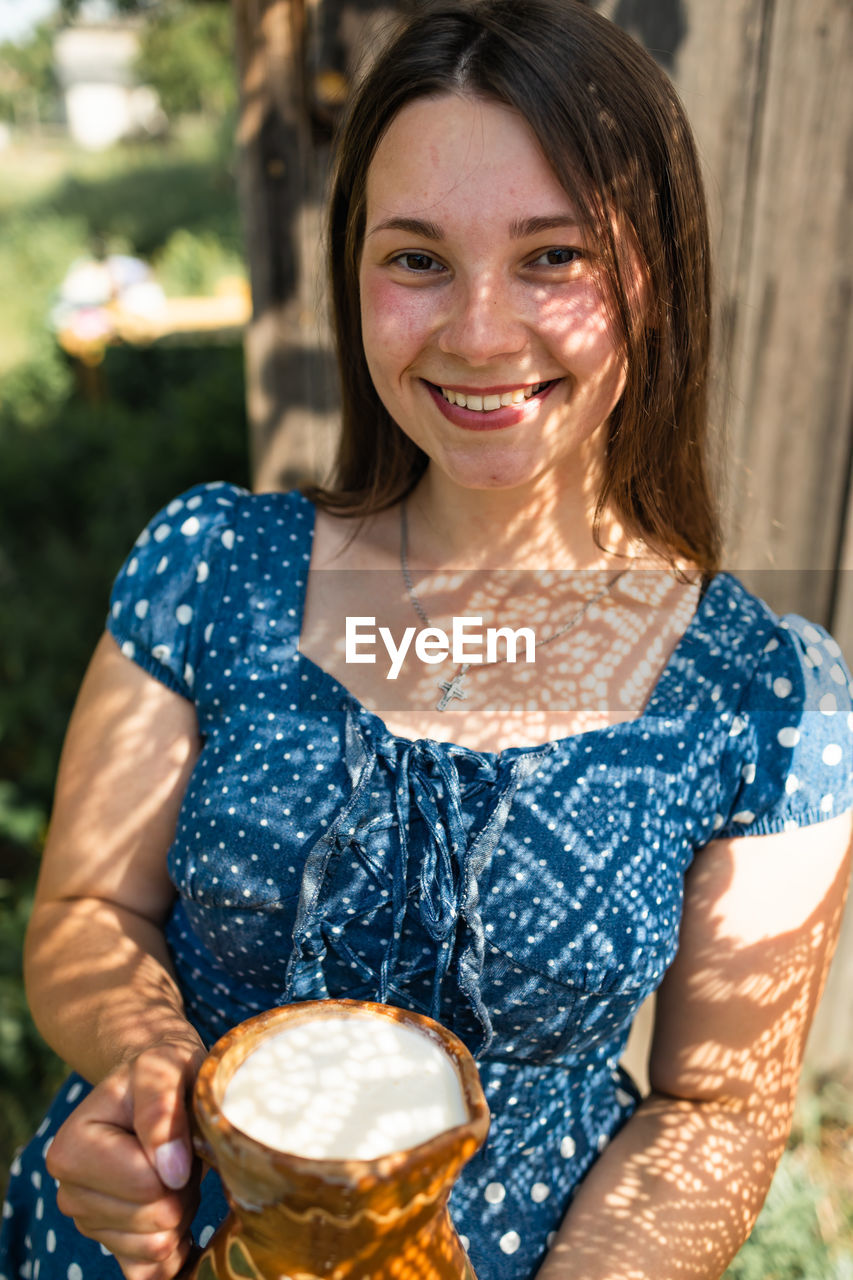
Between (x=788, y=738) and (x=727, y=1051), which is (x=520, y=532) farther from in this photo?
(x=727, y=1051)

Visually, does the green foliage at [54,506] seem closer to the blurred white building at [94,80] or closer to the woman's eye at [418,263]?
the woman's eye at [418,263]

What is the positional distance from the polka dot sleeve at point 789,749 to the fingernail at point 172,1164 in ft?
2.85

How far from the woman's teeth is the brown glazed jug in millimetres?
812

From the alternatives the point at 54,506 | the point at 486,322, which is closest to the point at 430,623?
the point at 486,322

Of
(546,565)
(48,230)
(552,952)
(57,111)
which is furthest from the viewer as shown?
(57,111)

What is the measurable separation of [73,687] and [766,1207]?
366cm

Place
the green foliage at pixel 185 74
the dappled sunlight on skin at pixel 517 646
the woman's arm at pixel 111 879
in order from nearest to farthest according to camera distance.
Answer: the woman's arm at pixel 111 879 → the dappled sunlight on skin at pixel 517 646 → the green foliage at pixel 185 74

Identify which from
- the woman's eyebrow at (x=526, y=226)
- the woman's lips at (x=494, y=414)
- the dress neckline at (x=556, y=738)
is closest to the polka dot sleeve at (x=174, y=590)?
the dress neckline at (x=556, y=738)

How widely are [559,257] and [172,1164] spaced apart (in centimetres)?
114

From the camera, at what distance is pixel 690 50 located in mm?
1915

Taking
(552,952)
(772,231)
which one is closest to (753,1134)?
(552,952)

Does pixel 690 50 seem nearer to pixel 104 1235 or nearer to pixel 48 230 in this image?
pixel 104 1235

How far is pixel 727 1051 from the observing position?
1539mm

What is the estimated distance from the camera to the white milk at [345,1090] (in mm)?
896
